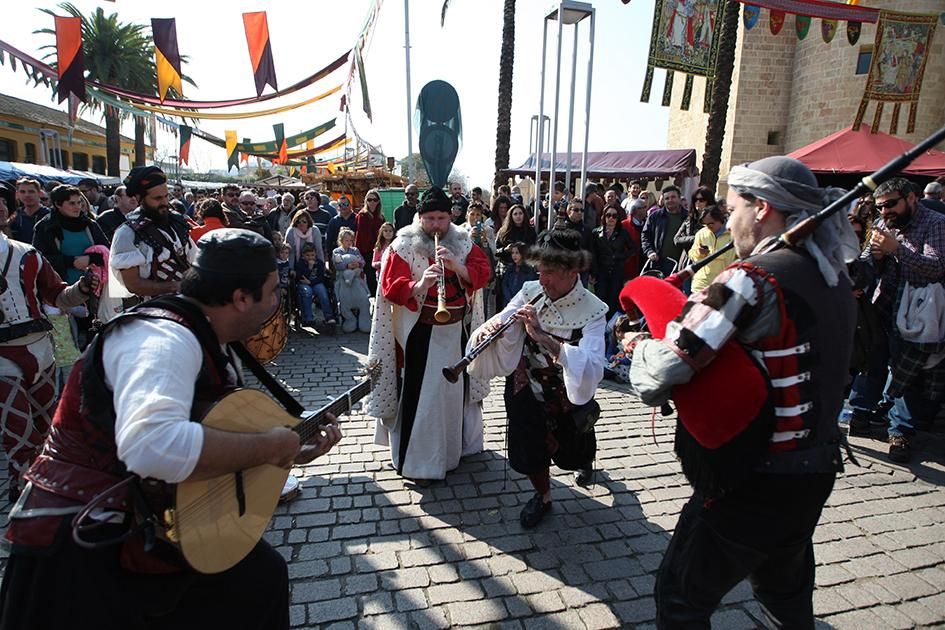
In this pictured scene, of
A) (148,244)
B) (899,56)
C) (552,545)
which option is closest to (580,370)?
(552,545)

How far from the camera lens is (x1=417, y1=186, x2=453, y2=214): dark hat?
367cm

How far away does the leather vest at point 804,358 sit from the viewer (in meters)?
1.63

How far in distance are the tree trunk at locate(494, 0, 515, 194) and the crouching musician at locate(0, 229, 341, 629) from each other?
44.8 ft

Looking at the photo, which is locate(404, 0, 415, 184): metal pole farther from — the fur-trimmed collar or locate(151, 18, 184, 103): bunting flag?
locate(151, 18, 184, 103): bunting flag

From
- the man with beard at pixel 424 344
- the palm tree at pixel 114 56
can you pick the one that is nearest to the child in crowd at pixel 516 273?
the man with beard at pixel 424 344

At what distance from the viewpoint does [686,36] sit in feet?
27.1

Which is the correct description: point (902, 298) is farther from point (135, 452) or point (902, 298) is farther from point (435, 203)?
point (135, 452)

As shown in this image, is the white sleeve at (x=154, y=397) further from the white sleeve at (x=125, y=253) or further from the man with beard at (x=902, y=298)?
the man with beard at (x=902, y=298)

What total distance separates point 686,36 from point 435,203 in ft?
22.1

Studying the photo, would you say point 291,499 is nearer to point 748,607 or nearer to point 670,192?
point 748,607

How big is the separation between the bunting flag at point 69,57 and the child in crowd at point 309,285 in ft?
21.3

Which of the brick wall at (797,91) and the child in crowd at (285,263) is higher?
the brick wall at (797,91)

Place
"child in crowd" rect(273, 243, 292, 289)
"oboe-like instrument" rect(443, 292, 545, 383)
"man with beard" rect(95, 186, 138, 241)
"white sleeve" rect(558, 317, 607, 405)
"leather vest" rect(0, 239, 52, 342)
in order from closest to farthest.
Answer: "white sleeve" rect(558, 317, 607, 405)
"oboe-like instrument" rect(443, 292, 545, 383)
"leather vest" rect(0, 239, 52, 342)
"man with beard" rect(95, 186, 138, 241)
"child in crowd" rect(273, 243, 292, 289)

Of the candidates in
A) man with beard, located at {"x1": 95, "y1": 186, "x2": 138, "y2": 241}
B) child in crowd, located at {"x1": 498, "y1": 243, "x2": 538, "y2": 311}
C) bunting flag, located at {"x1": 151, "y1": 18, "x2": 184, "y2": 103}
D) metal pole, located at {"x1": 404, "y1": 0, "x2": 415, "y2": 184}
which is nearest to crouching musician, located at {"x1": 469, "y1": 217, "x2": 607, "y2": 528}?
metal pole, located at {"x1": 404, "y1": 0, "x2": 415, "y2": 184}
